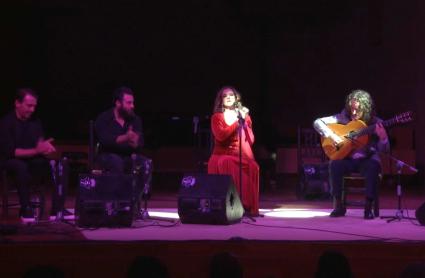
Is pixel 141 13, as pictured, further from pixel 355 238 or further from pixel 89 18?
pixel 355 238

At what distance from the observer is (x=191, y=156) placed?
10.8 meters

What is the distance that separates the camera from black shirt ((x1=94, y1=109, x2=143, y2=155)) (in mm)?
6297

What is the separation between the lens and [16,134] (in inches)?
242

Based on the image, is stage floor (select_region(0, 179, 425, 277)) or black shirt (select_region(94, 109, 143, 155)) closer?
stage floor (select_region(0, 179, 425, 277))

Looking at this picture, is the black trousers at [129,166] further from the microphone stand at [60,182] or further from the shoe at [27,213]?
the shoe at [27,213]

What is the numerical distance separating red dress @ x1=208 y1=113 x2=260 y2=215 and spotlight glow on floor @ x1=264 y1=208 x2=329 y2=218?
276 millimetres

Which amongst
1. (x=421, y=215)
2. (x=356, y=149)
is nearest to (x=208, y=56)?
(x=356, y=149)

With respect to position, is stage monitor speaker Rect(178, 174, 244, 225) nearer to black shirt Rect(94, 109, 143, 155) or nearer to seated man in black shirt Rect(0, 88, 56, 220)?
black shirt Rect(94, 109, 143, 155)

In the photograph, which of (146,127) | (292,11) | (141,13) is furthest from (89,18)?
(292,11)

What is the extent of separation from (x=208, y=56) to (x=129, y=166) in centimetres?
470

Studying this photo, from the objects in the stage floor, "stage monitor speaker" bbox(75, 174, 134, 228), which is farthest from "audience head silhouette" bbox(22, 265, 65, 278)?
"stage monitor speaker" bbox(75, 174, 134, 228)

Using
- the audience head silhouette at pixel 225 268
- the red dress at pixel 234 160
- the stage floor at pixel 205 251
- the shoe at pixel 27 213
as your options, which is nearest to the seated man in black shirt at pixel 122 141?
the red dress at pixel 234 160

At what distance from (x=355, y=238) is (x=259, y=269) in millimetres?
758

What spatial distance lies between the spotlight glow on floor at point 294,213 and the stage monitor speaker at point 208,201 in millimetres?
733
